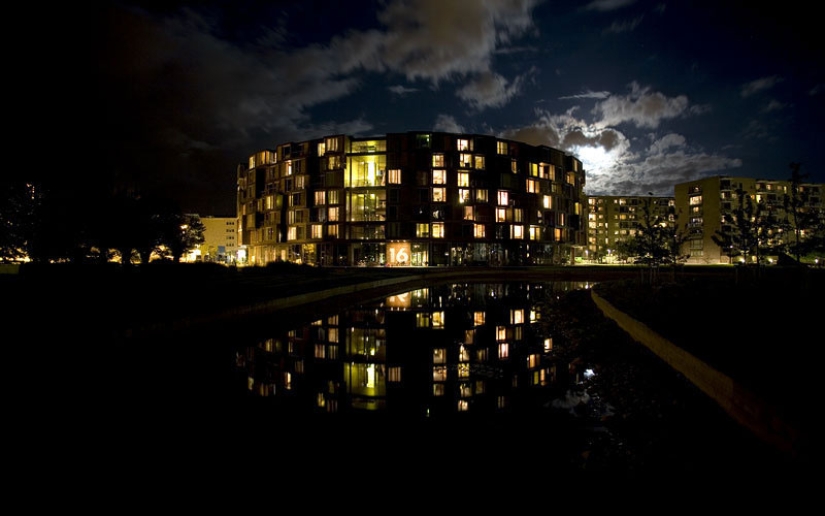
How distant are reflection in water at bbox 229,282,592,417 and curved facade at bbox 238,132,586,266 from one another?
55.4m

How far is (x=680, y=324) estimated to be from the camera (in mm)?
10062

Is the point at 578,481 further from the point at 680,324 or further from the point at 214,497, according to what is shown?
the point at 680,324

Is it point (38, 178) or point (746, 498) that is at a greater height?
point (38, 178)

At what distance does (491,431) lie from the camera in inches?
199

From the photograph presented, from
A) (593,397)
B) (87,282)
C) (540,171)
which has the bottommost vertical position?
(593,397)

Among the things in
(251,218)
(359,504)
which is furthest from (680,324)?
(251,218)

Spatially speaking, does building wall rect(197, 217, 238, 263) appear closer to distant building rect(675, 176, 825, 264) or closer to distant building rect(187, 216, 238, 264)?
distant building rect(187, 216, 238, 264)

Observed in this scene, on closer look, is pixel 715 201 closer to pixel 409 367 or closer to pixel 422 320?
pixel 422 320

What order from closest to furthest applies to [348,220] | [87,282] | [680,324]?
[680,324] → [87,282] → [348,220]

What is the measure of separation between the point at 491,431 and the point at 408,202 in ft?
214

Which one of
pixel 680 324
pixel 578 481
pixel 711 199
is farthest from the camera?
pixel 711 199

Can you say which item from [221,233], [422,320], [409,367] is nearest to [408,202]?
[422,320]

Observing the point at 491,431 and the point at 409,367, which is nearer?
the point at 491,431

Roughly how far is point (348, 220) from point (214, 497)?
224ft
